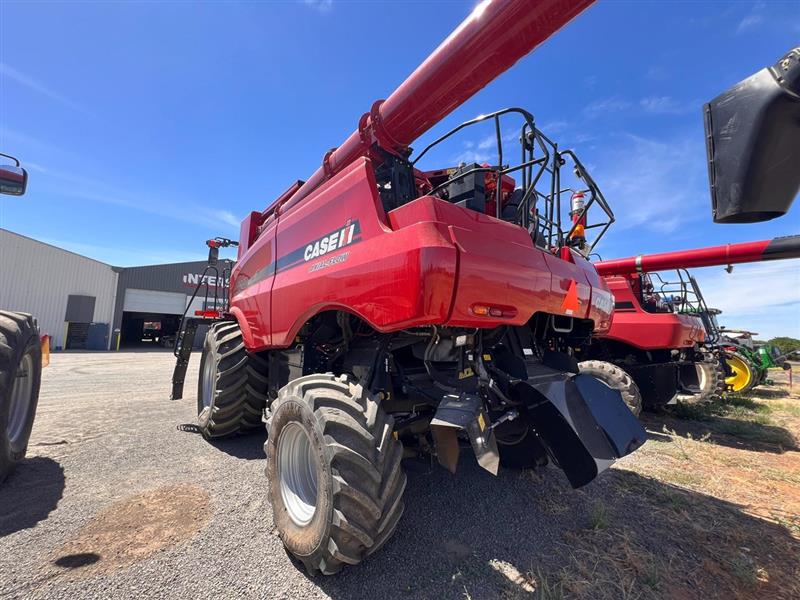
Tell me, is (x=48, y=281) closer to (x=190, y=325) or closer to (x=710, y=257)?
(x=190, y=325)

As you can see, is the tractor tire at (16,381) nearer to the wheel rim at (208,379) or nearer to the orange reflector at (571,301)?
the wheel rim at (208,379)

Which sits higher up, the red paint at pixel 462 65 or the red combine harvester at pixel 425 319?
the red paint at pixel 462 65

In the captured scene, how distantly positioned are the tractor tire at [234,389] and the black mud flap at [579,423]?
2.90m

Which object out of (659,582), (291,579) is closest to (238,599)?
(291,579)

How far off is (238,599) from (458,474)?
1976 mm

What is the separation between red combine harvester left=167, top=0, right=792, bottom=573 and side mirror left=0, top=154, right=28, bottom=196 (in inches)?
75.2

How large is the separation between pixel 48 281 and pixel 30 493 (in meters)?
26.9

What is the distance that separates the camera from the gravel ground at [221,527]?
197 centimetres

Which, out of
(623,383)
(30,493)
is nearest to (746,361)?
(623,383)

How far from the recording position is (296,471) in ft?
8.14

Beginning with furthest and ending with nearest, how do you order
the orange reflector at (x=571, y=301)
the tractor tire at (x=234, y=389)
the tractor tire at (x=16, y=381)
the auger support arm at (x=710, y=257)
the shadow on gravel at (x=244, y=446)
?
the auger support arm at (x=710, y=257) < the tractor tire at (x=234, y=389) < the shadow on gravel at (x=244, y=446) < the tractor tire at (x=16, y=381) < the orange reflector at (x=571, y=301)

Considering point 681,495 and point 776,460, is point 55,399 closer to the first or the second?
point 681,495

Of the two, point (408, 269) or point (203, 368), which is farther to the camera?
point (203, 368)

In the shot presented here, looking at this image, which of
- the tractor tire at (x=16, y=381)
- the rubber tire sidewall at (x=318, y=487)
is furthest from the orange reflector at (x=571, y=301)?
the tractor tire at (x=16, y=381)
